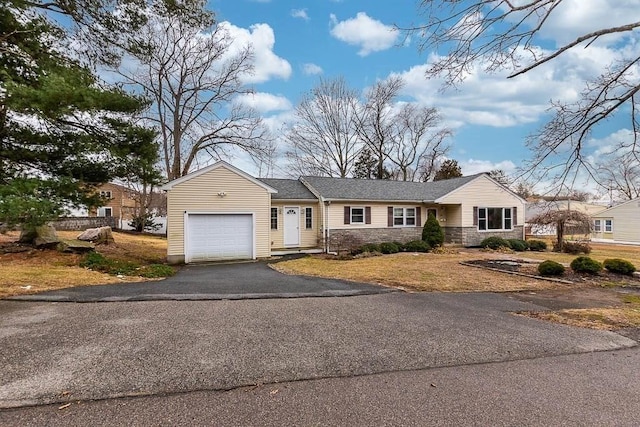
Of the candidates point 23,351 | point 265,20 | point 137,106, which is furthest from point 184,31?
point 23,351

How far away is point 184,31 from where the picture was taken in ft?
80.1

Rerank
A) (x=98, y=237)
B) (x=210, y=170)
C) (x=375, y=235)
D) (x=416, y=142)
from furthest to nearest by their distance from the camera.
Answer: (x=416, y=142) → (x=375, y=235) → (x=98, y=237) → (x=210, y=170)

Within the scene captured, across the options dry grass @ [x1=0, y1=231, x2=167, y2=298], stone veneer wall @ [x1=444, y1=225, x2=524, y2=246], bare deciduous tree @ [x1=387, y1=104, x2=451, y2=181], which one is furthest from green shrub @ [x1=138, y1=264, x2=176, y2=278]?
bare deciduous tree @ [x1=387, y1=104, x2=451, y2=181]

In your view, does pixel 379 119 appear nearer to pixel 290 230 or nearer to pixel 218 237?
pixel 290 230

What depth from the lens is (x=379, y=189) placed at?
21453 mm

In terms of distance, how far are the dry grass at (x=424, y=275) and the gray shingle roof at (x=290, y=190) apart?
15.1 ft

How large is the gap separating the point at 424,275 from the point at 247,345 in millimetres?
7816

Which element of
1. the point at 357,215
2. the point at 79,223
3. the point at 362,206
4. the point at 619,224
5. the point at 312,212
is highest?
the point at 362,206

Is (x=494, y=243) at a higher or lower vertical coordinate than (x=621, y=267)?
higher

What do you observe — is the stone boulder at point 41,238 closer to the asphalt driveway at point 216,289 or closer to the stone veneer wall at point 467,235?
the asphalt driveway at point 216,289

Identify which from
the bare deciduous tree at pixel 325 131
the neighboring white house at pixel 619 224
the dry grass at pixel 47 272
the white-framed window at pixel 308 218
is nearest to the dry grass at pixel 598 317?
the dry grass at pixel 47 272

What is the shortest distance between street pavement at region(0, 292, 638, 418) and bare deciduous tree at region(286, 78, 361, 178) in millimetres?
27970

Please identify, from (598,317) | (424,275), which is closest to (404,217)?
(424,275)

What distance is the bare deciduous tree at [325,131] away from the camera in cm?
3328
